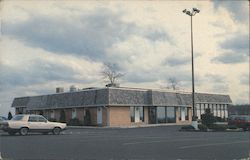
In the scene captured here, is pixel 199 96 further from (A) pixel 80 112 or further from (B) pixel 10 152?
(B) pixel 10 152

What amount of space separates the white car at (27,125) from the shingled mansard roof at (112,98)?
724 inches

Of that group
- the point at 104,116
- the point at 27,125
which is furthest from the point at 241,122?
the point at 27,125

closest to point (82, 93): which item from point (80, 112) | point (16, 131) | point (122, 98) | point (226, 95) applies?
point (80, 112)

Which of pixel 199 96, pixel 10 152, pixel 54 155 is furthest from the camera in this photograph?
pixel 199 96

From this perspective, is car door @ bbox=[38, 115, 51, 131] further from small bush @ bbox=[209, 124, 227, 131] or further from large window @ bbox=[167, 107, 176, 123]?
large window @ bbox=[167, 107, 176, 123]

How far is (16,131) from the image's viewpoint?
30094 mm

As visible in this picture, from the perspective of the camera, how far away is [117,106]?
51156 mm

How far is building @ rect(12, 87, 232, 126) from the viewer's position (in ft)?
167

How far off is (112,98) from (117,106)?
136 centimetres

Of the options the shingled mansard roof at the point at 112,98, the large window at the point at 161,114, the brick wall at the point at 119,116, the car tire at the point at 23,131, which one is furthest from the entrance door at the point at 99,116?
the car tire at the point at 23,131

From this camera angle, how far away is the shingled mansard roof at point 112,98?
51.1m

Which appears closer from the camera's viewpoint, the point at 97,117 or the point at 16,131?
the point at 16,131

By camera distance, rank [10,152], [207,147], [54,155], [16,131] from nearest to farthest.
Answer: [54,155] < [10,152] < [207,147] < [16,131]

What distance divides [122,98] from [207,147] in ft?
107
